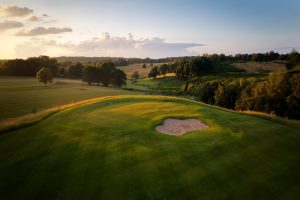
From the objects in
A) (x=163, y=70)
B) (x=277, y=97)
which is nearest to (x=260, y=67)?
(x=163, y=70)

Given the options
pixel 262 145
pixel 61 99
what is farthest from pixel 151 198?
pixel 61 99

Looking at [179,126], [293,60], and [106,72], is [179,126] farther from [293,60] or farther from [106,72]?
[293,60]

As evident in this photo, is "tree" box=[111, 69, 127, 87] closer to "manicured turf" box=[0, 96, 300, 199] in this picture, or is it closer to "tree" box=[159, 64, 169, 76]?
"tree" box=[159, 64, 169, 76]

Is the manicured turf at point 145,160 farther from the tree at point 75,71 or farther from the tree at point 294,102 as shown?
the tree at point 75,71

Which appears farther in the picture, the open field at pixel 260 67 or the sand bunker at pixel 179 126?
the open field at pixel 260 67

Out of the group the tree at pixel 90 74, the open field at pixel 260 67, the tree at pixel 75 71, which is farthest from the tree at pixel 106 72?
the open field at pixel 260 67

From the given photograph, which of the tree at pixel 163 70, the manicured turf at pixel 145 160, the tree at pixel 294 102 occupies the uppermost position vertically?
the tree at pixel 163 70
